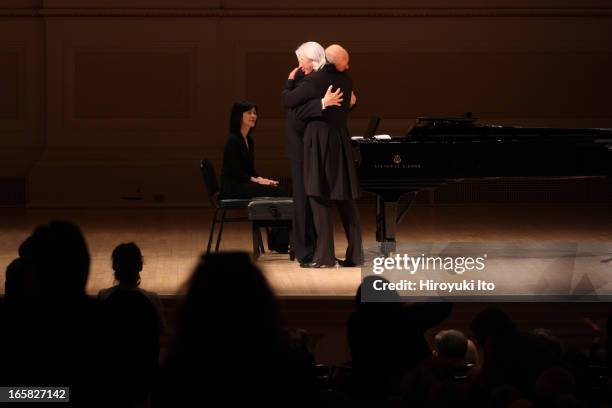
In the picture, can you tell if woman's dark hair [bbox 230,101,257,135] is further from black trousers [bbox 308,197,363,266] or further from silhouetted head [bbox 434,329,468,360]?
silhouetted head [bbox 434,329,468,360]

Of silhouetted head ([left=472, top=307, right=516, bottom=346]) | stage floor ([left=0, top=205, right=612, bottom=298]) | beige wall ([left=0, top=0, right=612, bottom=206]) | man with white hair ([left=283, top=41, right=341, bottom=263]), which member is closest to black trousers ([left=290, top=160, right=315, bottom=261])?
man with white hair ([left=283, top=41, right=341, bottom=263])

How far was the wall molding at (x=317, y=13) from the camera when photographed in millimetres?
12125

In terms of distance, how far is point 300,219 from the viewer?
24.4 feet

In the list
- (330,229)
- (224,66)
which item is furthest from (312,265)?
(224,66)

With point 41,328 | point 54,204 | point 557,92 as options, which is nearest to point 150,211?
point 54,204

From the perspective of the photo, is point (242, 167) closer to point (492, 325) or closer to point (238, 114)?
point (238, 114)

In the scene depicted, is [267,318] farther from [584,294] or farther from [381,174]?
[381,174]

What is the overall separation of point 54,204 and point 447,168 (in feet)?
17.7

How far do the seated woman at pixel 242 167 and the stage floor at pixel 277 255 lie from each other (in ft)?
1.53

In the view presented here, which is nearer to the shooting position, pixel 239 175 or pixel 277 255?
pixel 239 175

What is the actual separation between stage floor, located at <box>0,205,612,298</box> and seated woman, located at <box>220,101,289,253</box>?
47cm

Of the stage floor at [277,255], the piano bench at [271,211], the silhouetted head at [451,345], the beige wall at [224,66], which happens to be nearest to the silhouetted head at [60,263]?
the silhouetted head at [451,345]

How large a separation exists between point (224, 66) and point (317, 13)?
1084mm

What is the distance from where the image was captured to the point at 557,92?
12.5 meters
